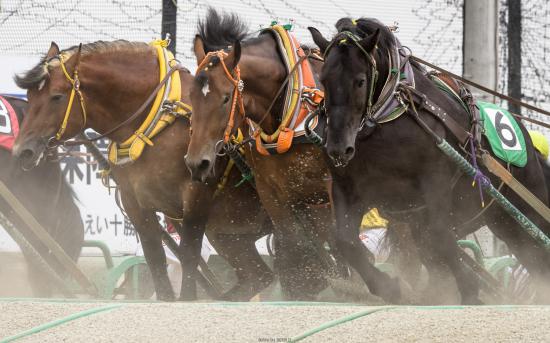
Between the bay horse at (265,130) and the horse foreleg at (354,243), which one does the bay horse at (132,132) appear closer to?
the bay horse at (265,130)

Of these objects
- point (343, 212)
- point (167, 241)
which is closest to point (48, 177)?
point (167, 241)

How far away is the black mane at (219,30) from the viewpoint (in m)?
6.33

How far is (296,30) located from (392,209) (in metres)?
3.30

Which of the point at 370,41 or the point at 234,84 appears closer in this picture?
the point at 370,41

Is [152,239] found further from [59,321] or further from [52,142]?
[59,321]

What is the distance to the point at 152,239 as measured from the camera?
6496 mm

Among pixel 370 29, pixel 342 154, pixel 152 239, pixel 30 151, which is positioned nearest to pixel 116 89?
pixel 30 151

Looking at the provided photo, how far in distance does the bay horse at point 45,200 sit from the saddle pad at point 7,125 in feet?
0.15

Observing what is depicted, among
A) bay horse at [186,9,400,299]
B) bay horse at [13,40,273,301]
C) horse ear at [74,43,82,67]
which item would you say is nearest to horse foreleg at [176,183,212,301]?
bay horse at [13,40,273,301]

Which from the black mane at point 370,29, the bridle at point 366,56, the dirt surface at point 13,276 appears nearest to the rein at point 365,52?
the bridle at point 366,56

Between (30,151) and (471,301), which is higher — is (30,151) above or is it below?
above

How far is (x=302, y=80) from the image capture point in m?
5.75

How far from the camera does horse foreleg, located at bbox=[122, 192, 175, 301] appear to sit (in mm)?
6488

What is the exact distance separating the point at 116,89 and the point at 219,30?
73 centimetres
